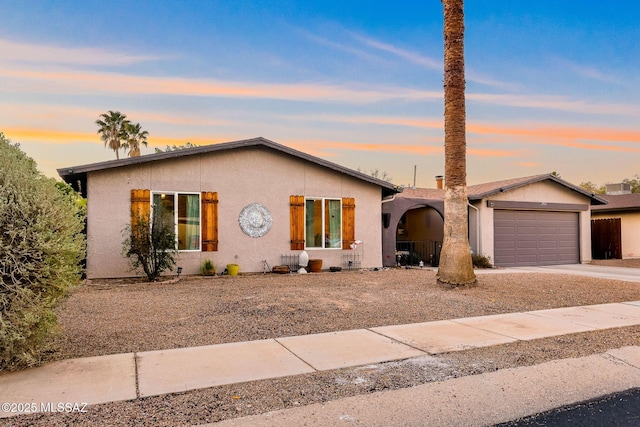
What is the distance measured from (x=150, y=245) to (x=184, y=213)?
1606mm

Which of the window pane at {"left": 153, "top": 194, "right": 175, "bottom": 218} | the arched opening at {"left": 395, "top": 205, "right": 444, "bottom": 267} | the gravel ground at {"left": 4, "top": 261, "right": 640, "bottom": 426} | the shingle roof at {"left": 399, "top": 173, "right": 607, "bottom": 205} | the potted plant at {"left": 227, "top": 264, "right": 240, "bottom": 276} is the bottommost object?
the gravel ground at {"left": 4, "top": 261, "right": 640, "bottom": 426}

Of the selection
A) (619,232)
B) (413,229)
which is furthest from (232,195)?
(619,232)

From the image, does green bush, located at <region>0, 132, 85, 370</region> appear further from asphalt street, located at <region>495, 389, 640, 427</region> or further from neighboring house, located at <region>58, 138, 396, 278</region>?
neighboring house, located at <region>58, 138, 396, 278</region>

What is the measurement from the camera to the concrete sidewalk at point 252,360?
159 inches

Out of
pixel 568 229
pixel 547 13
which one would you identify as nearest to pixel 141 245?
pixel 547 13

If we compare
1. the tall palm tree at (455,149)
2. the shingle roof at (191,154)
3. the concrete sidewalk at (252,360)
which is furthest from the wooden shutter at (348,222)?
the concrete sidewalk at (252,360)

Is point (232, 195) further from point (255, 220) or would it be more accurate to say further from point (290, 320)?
point (290, 320)

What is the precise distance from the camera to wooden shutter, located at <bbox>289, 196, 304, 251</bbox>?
14133 millimetres

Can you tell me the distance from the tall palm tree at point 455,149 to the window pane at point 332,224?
15.2ft

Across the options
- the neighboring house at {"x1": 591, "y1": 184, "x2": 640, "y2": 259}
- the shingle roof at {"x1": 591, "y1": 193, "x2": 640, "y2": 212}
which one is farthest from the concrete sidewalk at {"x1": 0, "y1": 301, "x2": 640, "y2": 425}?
the shingle roof at {"x1": 591, "y1": 193, "x2": 640, "y2": 212}

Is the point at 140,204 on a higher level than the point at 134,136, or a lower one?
lower

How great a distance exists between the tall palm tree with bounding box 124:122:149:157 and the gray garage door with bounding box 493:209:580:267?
25.8 m

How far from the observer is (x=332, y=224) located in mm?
14906

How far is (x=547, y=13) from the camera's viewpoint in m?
15.3
